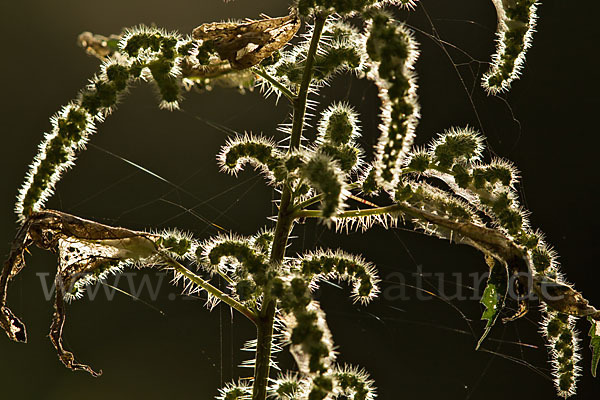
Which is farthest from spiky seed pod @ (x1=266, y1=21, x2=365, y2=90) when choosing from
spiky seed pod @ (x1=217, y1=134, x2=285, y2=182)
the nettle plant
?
spiky seed pod @ (x1=217, y1=134, x2=285, y2=182)

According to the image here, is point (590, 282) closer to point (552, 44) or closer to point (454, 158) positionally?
point (552, 44)

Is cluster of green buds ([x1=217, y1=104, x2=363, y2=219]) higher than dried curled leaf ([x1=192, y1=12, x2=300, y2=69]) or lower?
lower

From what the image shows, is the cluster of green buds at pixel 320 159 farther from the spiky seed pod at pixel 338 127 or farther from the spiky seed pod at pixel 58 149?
the spiky seed pod at pixel 58 149

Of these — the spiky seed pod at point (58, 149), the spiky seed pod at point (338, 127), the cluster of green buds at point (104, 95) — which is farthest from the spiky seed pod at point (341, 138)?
the spiky seed pod at point (58, 149)

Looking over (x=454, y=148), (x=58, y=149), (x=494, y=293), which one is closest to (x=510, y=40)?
(x=454, y=148)

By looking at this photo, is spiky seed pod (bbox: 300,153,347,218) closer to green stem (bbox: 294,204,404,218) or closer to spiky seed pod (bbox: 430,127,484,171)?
green stem (bbox: 294,204,404,218)

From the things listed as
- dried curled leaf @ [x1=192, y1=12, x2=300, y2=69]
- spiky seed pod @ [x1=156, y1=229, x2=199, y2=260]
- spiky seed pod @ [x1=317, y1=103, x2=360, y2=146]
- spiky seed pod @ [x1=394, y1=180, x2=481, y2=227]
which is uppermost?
dried curled leaf @ [x1=192, y1=12, x2=300, y2=69]

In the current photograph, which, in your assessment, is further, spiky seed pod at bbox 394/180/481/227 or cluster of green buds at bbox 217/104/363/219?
spiky seed pod at bbox 394/180/481/227

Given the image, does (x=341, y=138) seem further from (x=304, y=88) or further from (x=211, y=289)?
(x=211, y=289)
